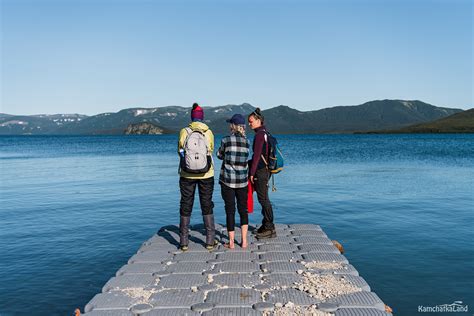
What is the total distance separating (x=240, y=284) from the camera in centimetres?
716

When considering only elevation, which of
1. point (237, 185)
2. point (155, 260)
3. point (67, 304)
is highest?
point (237, 185)

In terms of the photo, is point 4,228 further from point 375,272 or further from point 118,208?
point 375,272

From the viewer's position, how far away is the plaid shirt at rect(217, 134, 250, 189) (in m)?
9.17

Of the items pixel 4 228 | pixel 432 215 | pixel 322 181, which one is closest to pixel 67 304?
pixel 4 228

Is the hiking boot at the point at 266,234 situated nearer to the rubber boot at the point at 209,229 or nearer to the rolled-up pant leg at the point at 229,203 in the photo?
the rolled-up pant leg at the point at 229,203

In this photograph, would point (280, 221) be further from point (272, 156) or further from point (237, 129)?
A: point (237, 129)

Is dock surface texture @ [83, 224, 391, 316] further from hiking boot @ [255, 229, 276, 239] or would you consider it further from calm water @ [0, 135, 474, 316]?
calm water @ [0, 135, 474, 316]

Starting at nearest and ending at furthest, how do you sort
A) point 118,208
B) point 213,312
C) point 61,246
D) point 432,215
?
1. point 213,312
2. point 61,246
3. point 432,215
4. point 118,208

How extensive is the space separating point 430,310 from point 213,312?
5.06m

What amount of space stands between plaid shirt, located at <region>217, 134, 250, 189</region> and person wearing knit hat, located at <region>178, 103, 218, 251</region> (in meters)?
0.30

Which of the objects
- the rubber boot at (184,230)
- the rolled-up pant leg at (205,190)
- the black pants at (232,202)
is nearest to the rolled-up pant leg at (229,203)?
the black pants at (232,202)

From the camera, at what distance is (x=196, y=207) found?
20.3 m

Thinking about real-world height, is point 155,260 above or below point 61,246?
above

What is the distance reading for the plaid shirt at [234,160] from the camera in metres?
9.17
